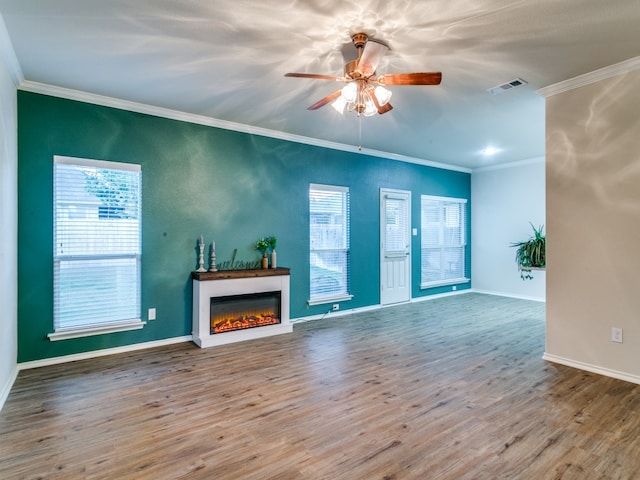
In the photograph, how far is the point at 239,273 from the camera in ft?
14.8

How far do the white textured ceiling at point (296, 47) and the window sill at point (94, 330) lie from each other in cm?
251

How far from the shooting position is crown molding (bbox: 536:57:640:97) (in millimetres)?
3102

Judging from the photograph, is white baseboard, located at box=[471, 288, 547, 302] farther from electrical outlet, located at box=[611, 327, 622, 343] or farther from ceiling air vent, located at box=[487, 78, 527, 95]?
ceiling air vent, located at box=[487, 78, 527, 95]

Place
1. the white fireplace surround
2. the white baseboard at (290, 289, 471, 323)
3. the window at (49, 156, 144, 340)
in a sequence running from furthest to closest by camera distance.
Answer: the white baseboard at (290, 289, 471, 323)
the white fireplace surround
the window at (49, 156, 144, 340)

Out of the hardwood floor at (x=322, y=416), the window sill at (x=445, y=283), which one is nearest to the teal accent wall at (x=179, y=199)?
the hardwood floor at (x=322, y=416)

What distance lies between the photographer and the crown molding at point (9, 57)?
2.61 metres

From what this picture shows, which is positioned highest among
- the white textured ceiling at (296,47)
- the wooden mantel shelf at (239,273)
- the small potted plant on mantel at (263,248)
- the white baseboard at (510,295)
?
the white textured ceiling at (296,47)

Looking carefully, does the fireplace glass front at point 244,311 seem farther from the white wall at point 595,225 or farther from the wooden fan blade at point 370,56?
the white wall at point 595,225

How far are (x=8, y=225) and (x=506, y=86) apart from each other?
4840 mm

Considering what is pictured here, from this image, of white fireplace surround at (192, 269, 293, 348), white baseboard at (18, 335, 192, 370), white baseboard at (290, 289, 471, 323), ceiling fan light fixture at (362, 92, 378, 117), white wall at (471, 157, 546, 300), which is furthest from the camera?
white wall at (471, 157, 546, 300)

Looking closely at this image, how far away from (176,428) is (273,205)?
3300 mm

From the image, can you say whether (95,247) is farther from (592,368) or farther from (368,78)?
A: (592,368)

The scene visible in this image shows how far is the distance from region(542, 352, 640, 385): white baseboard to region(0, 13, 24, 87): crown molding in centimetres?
552

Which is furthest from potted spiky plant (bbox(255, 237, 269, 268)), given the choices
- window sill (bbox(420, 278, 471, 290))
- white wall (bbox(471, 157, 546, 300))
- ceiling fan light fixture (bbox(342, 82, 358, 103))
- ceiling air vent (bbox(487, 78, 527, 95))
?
white wall (bbox(471, 157, 546, 300))
